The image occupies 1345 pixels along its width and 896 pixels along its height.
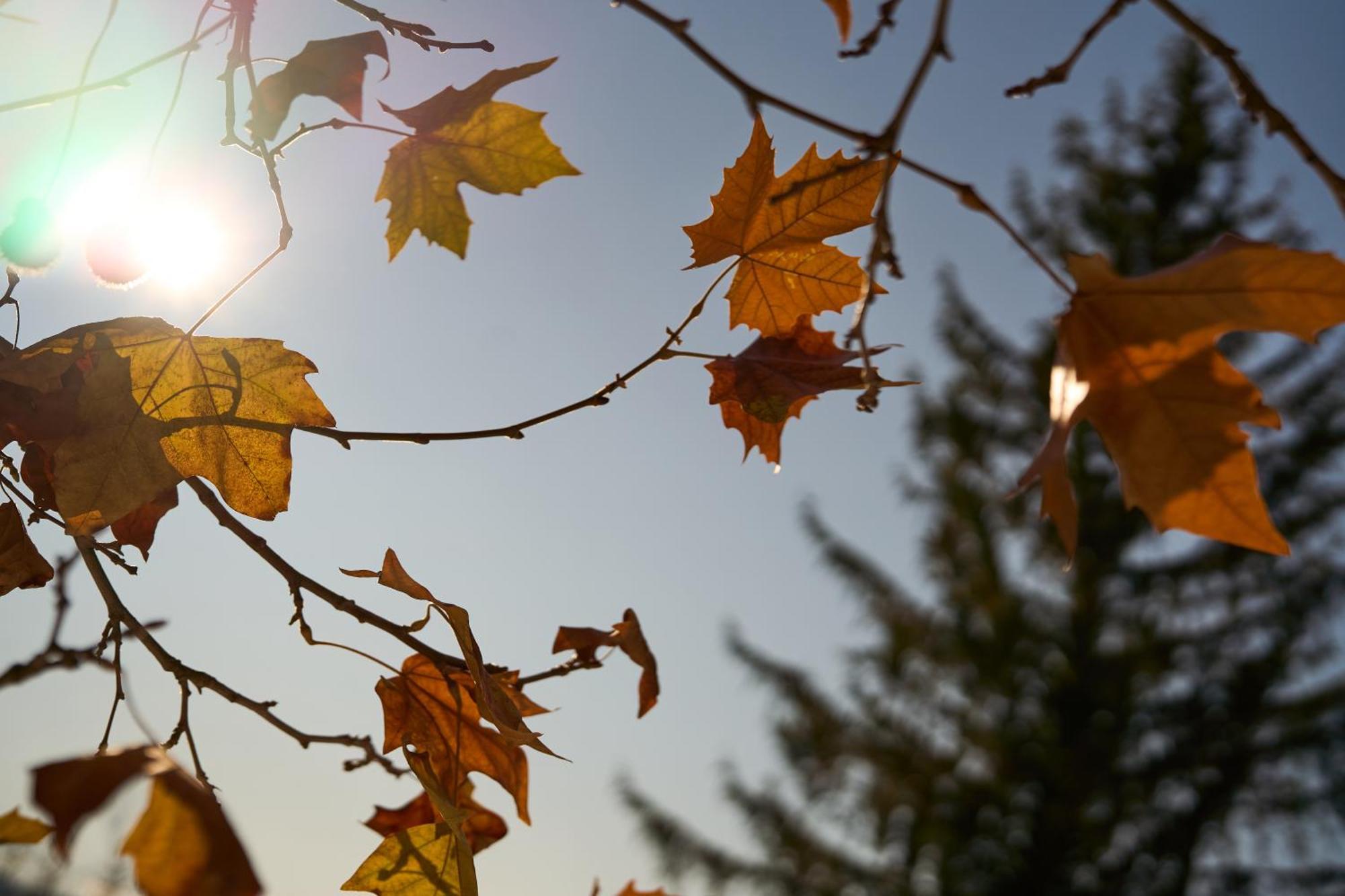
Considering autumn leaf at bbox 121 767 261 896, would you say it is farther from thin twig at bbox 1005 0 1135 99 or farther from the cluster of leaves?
thin twig at bbox 1005 0 1135 99

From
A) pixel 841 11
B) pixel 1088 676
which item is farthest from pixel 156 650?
pixel 1088 676

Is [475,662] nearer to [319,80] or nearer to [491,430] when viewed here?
[491,430]

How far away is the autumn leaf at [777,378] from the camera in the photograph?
44cm

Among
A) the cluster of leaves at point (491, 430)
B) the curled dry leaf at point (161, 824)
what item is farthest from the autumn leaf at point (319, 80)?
the curled dry leaf at point (161, 824)

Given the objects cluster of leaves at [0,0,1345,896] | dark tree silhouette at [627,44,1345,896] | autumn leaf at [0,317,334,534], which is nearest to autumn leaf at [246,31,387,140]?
cluster of leaves at [0,0,1345,896]

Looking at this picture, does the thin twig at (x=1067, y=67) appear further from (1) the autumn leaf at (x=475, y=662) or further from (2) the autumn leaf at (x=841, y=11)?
(1) the autumn leaf at (x=475, y=662)

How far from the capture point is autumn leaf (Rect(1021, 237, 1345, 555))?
1.18 feet

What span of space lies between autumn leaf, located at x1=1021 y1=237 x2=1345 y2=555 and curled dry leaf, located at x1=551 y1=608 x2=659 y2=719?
202 millimetres

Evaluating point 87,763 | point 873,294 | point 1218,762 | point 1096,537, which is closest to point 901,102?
point 873,294

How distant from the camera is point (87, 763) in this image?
236 mm

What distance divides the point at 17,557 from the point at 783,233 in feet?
1.14

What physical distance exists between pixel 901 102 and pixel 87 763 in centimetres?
27

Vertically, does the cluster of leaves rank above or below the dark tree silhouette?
below

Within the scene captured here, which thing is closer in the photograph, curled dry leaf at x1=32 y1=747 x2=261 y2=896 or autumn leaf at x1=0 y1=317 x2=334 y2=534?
curled dry leaf at x1=32 y1=747 x2=261 y2=896
